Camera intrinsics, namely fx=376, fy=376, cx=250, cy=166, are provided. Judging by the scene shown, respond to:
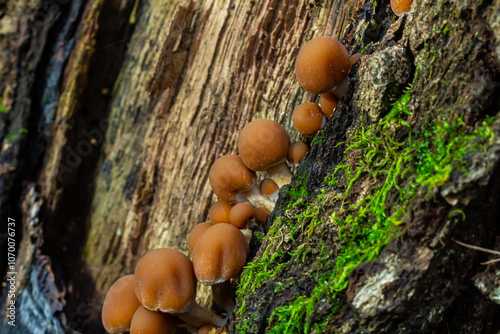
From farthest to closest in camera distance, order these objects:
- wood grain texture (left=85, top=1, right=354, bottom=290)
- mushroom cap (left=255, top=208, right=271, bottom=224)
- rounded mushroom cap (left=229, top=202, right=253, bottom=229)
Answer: wood grain texture (left=85, top=1, right=354, bottom=290) < mushroom cap (left=255, top=208, right=271, bottom=224) < rounded mushroom cap (left=229, top=202, right=253, bottom=229)

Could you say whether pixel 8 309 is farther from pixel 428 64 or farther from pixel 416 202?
pixel 428 64

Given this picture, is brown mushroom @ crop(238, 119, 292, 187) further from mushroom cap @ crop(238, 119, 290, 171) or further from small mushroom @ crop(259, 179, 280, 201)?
small mushroom @ crop(259, 179, 280, 201)

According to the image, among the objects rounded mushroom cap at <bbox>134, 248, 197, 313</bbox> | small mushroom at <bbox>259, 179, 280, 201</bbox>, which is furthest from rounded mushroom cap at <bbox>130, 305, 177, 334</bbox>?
small mushroom at <bbox>259, 179, 280, 201</bbox>

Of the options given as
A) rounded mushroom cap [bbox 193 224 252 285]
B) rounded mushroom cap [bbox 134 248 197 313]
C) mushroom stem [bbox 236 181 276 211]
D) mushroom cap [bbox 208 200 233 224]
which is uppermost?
mushroom stem [bbox 236 181 276 211]

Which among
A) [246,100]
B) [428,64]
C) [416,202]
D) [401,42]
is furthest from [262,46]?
[416,202]

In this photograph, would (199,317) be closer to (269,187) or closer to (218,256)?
(218,256)

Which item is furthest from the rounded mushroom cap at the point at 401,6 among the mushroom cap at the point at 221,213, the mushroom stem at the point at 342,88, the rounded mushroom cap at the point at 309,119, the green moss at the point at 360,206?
the mushroom cap at the point at 221,213

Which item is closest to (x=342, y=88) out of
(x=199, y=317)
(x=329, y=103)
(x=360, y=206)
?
(x=329, y=103)
